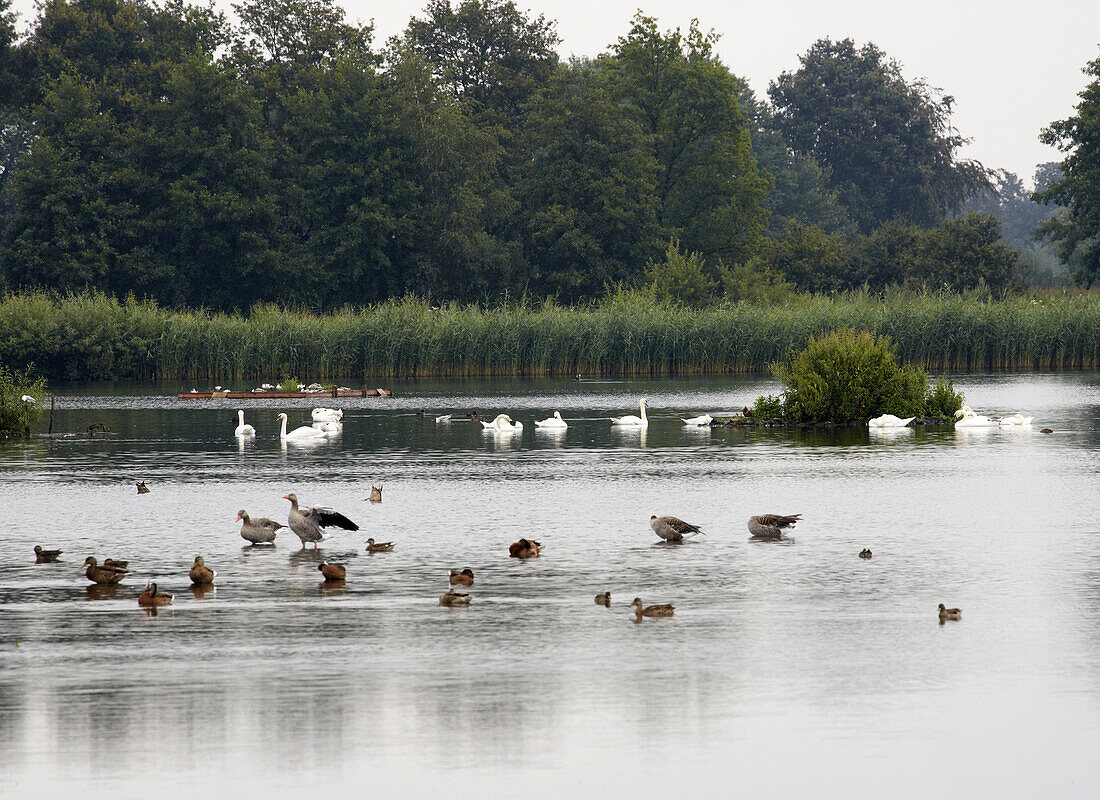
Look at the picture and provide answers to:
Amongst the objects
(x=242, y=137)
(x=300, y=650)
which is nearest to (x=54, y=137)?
(x=242, y=137)

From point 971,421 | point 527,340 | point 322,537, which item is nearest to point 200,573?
point 322,537

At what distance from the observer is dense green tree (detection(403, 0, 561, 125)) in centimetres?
9381

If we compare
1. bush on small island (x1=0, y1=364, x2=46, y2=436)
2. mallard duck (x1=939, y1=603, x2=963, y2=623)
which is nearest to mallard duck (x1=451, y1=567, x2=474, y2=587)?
mallard duck (x1=939, y1=603, x2=963, y2=623)

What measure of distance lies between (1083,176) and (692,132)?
81.4 feet

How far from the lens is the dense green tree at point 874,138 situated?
122062 millimetres

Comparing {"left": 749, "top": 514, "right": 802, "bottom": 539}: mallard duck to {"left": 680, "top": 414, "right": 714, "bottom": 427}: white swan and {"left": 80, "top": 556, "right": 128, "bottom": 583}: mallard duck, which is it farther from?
{"left": 680, "top": 414, "right": 714, "bottom": 427}: white swan

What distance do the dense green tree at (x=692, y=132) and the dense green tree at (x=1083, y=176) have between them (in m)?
19.4

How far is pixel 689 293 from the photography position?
7781 cm

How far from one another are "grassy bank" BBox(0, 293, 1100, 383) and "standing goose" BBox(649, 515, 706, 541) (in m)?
43.8

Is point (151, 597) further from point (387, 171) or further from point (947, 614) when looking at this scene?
point (387, 171)

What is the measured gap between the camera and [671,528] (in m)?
16.0

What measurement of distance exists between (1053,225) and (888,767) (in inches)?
3311

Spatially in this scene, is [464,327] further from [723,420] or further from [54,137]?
[54,137]

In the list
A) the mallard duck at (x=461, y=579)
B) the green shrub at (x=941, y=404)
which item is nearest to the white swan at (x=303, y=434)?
the green shrub at (x=941, y=404)
